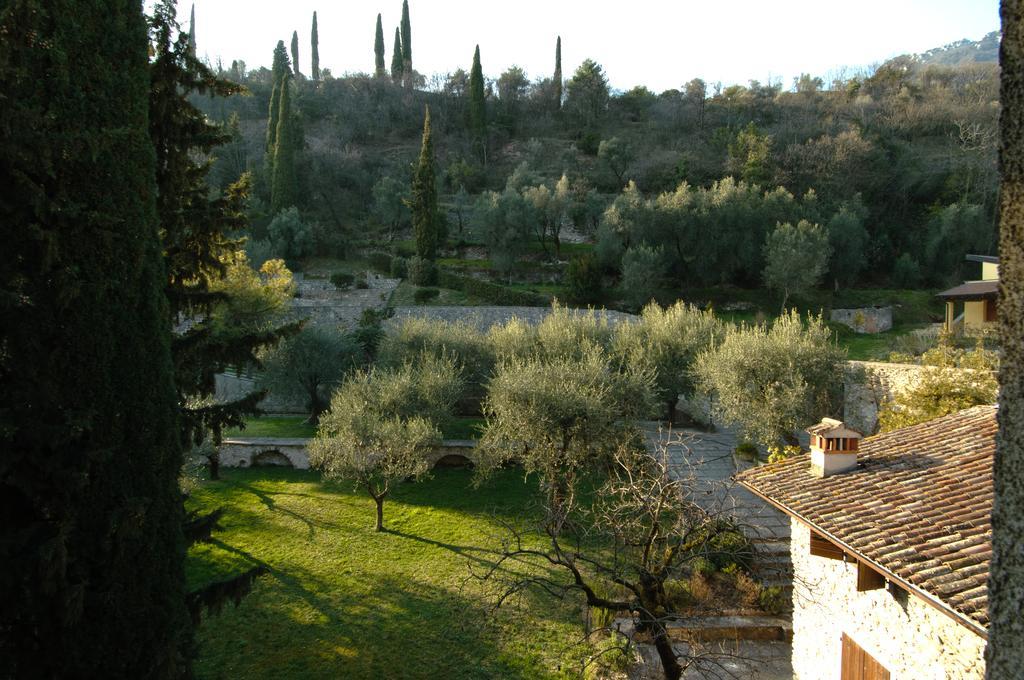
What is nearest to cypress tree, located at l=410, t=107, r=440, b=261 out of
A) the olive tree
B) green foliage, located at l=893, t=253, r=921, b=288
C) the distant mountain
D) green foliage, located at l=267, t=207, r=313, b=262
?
green foliage, located at l=267, t=207, r=313, b=262

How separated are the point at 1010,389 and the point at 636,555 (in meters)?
10.1

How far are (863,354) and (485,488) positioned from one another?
16576mm

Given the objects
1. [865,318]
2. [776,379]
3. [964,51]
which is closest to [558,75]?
[865,318]

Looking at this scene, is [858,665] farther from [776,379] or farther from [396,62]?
[396,62]

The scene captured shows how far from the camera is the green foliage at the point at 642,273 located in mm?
32969

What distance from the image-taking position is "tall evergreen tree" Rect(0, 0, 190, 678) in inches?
227

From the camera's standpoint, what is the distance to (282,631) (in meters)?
10.9

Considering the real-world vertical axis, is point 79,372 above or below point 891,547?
above

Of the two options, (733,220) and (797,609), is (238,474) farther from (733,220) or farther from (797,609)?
(733,220)

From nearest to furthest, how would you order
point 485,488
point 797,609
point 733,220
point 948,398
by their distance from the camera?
point 797,609, point 948,398, point 485,488, point 733,220

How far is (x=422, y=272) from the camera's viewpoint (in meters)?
36.0

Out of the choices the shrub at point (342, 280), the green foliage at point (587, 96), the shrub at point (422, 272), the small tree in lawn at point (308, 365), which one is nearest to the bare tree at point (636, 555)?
the small tree in lawn at point (308, 365)

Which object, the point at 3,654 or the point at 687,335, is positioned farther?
the point at 687,335

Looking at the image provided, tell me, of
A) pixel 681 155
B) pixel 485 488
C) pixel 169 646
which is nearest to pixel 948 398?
pixel 485 488
